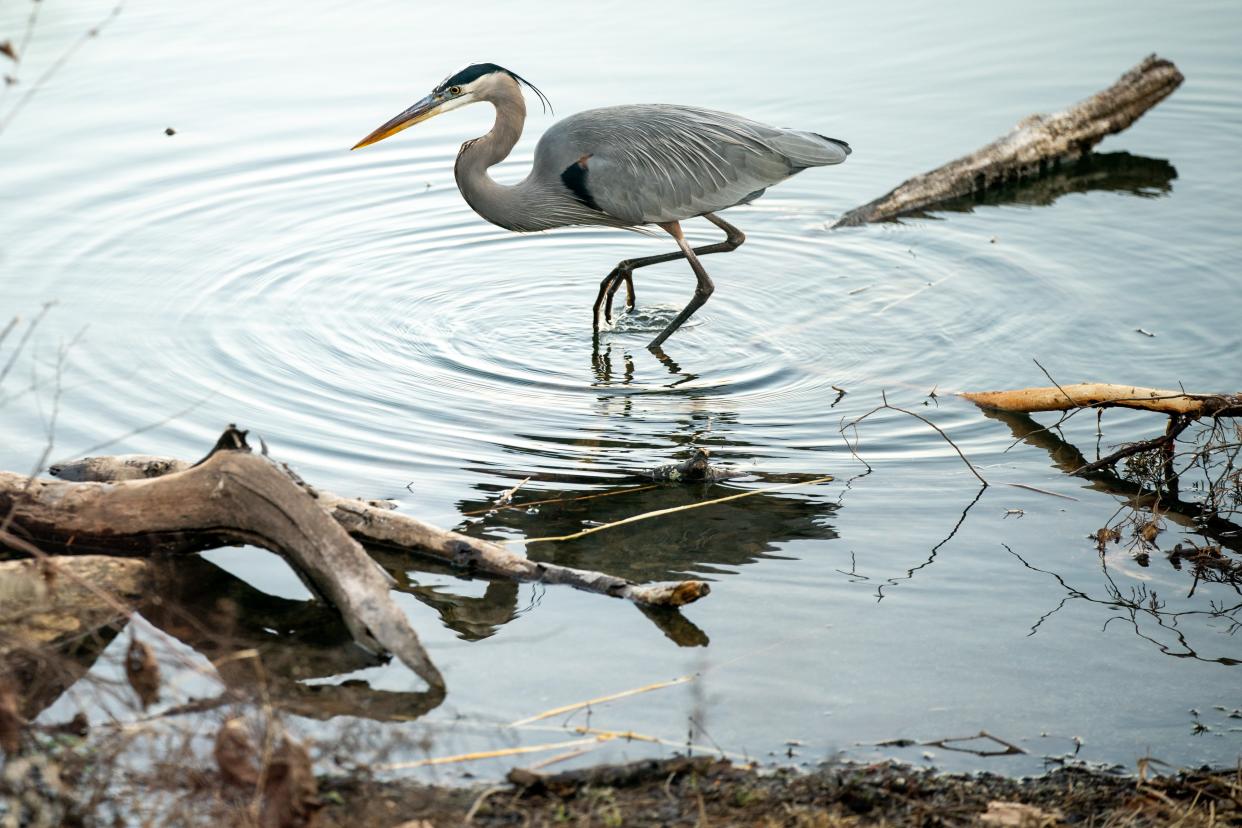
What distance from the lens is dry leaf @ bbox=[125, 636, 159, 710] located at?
3.99 meters

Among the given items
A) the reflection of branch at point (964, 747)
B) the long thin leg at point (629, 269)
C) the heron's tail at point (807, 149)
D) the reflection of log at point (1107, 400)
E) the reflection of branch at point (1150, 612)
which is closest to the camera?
the reflection of branch at point (964, 747)

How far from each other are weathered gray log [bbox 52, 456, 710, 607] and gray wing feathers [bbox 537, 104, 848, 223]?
325cm

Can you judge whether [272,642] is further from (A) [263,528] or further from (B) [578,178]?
(B) [578,178]

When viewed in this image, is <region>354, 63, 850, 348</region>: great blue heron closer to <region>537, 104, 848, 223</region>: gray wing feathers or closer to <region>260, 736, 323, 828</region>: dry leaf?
<region>537, 104, 848, 223</region>: gray wing feathers

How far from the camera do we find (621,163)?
8141 mm

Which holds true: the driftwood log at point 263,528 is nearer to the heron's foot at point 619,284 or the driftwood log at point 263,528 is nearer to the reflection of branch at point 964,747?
the reflection of branch at point 964,747

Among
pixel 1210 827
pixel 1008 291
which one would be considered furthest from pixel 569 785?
pixel 1008 291

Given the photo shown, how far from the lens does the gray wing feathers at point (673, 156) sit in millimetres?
8125

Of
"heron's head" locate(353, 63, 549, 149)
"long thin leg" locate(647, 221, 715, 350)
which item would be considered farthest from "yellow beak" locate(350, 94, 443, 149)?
"long thin leg" locate(647, 221, 715, 350)

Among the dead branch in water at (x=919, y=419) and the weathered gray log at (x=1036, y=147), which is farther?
the weathered gray log at (x=1036, y=147)

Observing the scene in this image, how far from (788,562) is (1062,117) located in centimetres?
648

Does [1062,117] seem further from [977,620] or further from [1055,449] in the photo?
[977,620]

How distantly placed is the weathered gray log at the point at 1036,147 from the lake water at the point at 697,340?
0.29 m

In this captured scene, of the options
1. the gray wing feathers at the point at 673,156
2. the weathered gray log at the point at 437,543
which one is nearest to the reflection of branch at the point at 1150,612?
the weathered gray log at the point at 437,543
